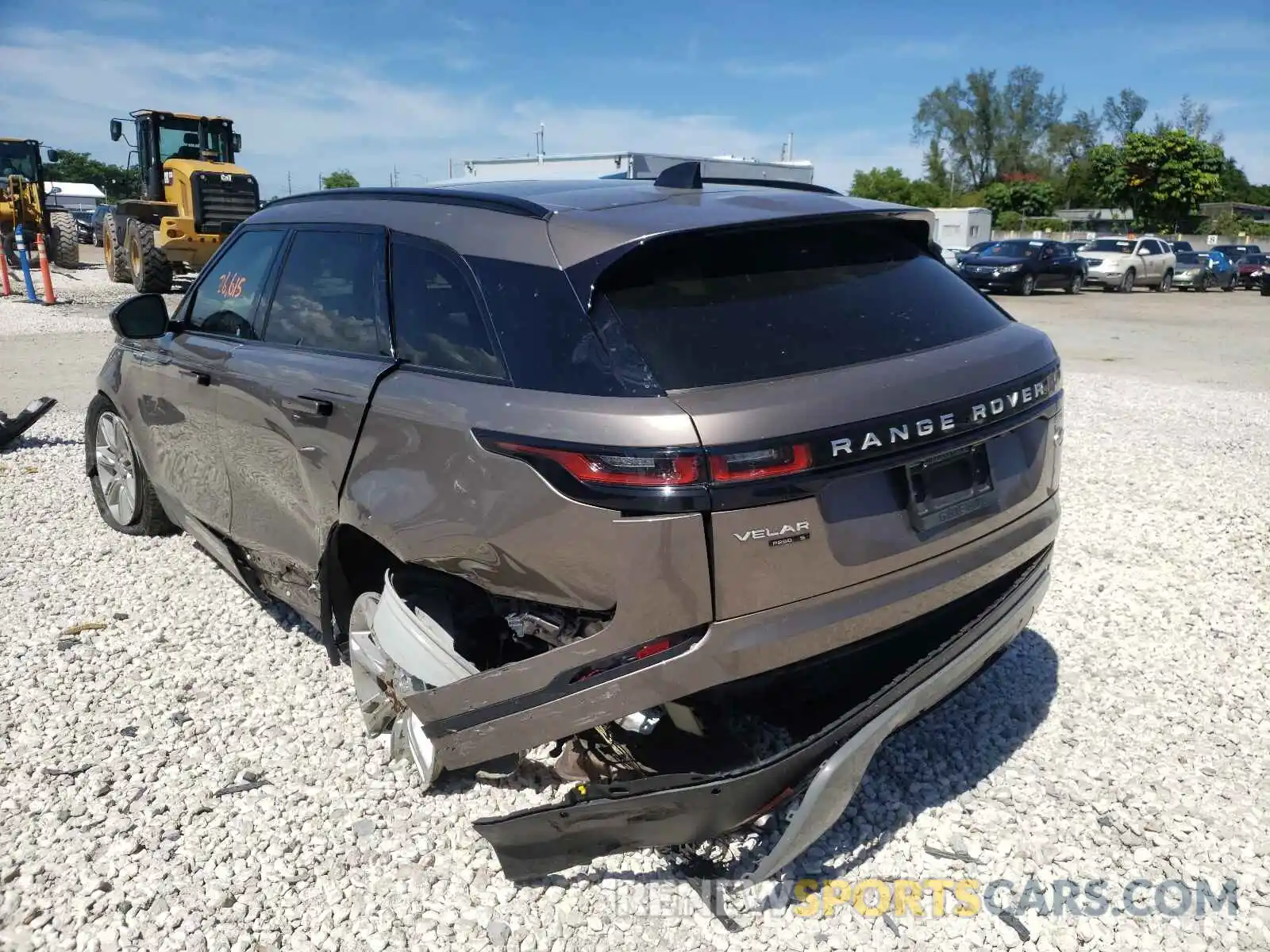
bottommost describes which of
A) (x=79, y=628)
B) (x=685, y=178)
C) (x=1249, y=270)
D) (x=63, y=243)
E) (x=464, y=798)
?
(x=464, y=798)

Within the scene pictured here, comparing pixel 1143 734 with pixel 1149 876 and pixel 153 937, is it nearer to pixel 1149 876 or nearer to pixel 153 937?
pixel 1149 876

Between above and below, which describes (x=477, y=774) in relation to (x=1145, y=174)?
below

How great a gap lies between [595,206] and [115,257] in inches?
860

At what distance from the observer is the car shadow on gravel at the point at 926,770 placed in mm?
2705

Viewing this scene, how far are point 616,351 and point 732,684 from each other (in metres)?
0.84

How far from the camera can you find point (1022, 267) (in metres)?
26.2

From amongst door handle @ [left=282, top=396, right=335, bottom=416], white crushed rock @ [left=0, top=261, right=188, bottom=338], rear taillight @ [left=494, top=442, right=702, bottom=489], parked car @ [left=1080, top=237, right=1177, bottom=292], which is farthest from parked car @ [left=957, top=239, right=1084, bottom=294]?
rear taillight @ [left=494, top=442, right=702, bottom=489]

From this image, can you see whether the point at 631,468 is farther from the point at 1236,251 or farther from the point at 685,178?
the point at 1236,251

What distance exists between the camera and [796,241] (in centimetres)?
268

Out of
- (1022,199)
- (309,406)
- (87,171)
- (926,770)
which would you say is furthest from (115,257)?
(87,171)

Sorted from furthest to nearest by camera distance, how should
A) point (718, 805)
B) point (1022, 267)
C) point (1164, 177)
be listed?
point (1164, 177) < point (1022, 267) < point (718, 805)

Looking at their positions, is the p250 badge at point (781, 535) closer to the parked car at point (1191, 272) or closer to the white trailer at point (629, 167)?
the white trailer at point (629, 167)

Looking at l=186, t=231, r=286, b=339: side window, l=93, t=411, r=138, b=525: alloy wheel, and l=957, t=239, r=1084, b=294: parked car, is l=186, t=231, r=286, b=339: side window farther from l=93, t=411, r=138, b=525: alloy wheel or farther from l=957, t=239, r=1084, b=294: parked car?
l=957, t=239, r=1084, b=294: parked car

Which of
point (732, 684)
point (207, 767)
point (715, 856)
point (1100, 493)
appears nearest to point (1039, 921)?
point (715, 856)
